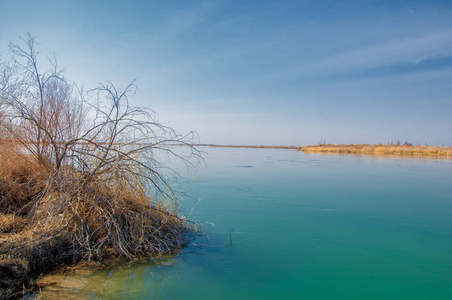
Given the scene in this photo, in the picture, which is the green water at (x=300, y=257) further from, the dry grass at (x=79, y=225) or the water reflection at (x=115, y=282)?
the dry grass at (x=79, y=225)

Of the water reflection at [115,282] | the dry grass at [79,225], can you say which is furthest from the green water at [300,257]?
the dry grass at [79,225]

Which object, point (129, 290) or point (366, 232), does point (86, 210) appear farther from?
point (366, 232)

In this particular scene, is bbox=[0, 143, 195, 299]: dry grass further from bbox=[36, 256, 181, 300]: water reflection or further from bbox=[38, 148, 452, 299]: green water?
bbox=[38, 148, 452, 299]: green water

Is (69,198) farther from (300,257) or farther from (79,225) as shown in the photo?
(300,257)

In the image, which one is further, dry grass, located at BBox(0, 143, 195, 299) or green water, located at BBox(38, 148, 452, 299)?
dry grass, located at BBox(0, 143, 195, 299)

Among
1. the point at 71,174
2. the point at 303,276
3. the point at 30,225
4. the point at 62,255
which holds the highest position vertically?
the point at 71,174

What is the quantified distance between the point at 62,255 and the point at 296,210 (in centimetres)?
476

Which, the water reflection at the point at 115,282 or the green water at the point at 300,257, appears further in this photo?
the green water at the point at 300,257

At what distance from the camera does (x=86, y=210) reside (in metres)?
4.09

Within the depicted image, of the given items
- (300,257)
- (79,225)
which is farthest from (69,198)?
(300,257)

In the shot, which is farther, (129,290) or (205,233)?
(205,233)

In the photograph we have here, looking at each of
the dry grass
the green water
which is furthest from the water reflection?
the dry grass

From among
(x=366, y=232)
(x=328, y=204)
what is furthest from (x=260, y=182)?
(x=366, y=232)

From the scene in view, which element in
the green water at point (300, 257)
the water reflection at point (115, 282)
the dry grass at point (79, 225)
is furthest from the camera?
the dry grass at point (79, 225)
